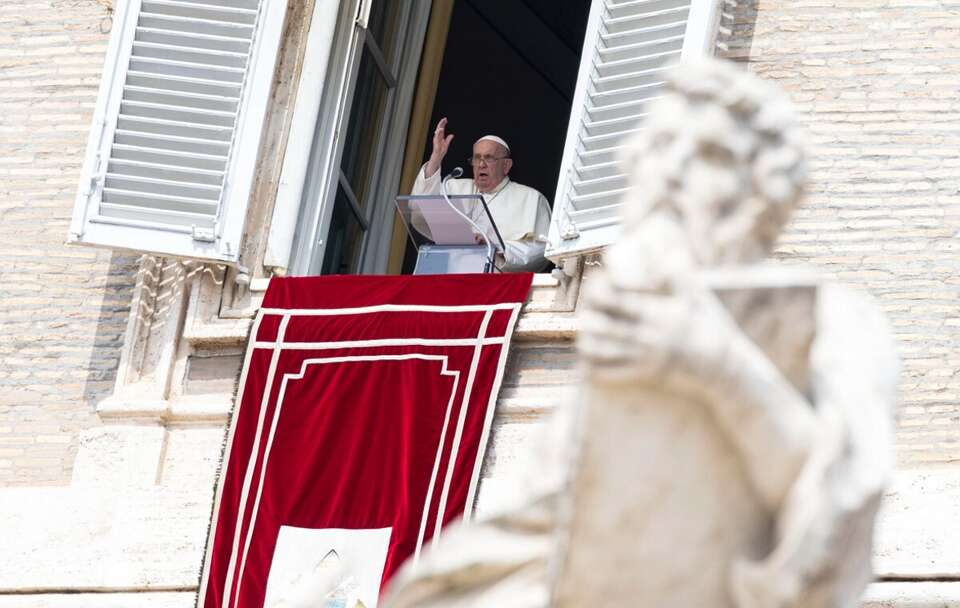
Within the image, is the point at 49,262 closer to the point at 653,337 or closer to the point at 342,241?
the point at 342,241

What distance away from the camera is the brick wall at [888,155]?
836 cm

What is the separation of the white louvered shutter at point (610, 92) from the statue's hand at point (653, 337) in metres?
5.25

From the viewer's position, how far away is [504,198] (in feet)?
33.8

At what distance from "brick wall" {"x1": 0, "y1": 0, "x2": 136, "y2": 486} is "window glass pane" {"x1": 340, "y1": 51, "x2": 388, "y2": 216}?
88 cm

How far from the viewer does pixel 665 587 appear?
3.40 m

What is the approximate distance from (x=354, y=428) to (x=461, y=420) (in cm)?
33

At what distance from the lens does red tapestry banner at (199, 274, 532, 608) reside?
848 centimetres

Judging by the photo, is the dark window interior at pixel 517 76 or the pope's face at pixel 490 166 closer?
the pope's face at pixel 490 166

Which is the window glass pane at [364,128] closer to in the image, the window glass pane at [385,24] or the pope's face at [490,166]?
the window glass pane at [385,24]

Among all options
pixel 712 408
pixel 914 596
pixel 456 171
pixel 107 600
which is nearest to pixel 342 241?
pixel 456 171

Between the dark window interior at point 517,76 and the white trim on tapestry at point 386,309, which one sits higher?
the dark window interior at point 517,76

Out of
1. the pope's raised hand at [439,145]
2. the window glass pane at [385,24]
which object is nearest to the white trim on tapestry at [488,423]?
the pope's raised hand at [439,145]

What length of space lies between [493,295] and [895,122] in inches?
49.5

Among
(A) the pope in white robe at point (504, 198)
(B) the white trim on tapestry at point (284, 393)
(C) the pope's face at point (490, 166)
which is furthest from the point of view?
(C) the pope's face at point (490, 166)
